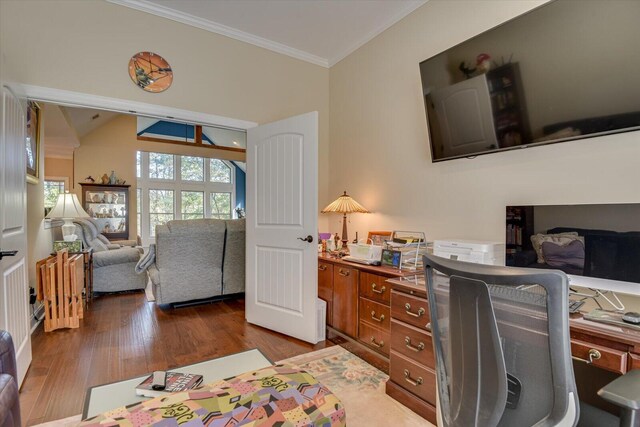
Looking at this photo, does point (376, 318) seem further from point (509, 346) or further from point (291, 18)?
point (291, 18)

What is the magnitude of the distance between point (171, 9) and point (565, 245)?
A: 3.50 m

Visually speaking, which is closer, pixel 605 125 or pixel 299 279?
pixel 605 125

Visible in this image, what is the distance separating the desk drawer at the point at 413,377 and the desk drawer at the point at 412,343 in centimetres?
4

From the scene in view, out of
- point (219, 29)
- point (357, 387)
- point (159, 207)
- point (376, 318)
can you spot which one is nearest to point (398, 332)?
point (376, 318)

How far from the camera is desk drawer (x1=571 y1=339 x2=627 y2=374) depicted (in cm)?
107

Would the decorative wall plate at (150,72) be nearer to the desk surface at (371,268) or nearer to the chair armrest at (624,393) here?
the desk surface at (371,268)

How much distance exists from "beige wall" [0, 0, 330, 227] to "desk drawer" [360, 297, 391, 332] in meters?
1.72

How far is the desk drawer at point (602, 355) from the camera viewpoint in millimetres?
1070

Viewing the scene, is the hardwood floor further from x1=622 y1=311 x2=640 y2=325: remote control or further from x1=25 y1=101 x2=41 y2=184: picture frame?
x1=622 y1=311 x2=640 y2=325: remote control

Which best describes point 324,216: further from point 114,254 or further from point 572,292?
point 114,254

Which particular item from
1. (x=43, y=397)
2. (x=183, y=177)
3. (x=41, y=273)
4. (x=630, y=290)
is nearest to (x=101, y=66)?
(x=41, y=273)

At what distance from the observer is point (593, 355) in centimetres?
114

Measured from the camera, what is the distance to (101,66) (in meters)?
2.62

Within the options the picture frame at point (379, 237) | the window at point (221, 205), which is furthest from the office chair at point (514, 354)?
the window at point (221, 205)
